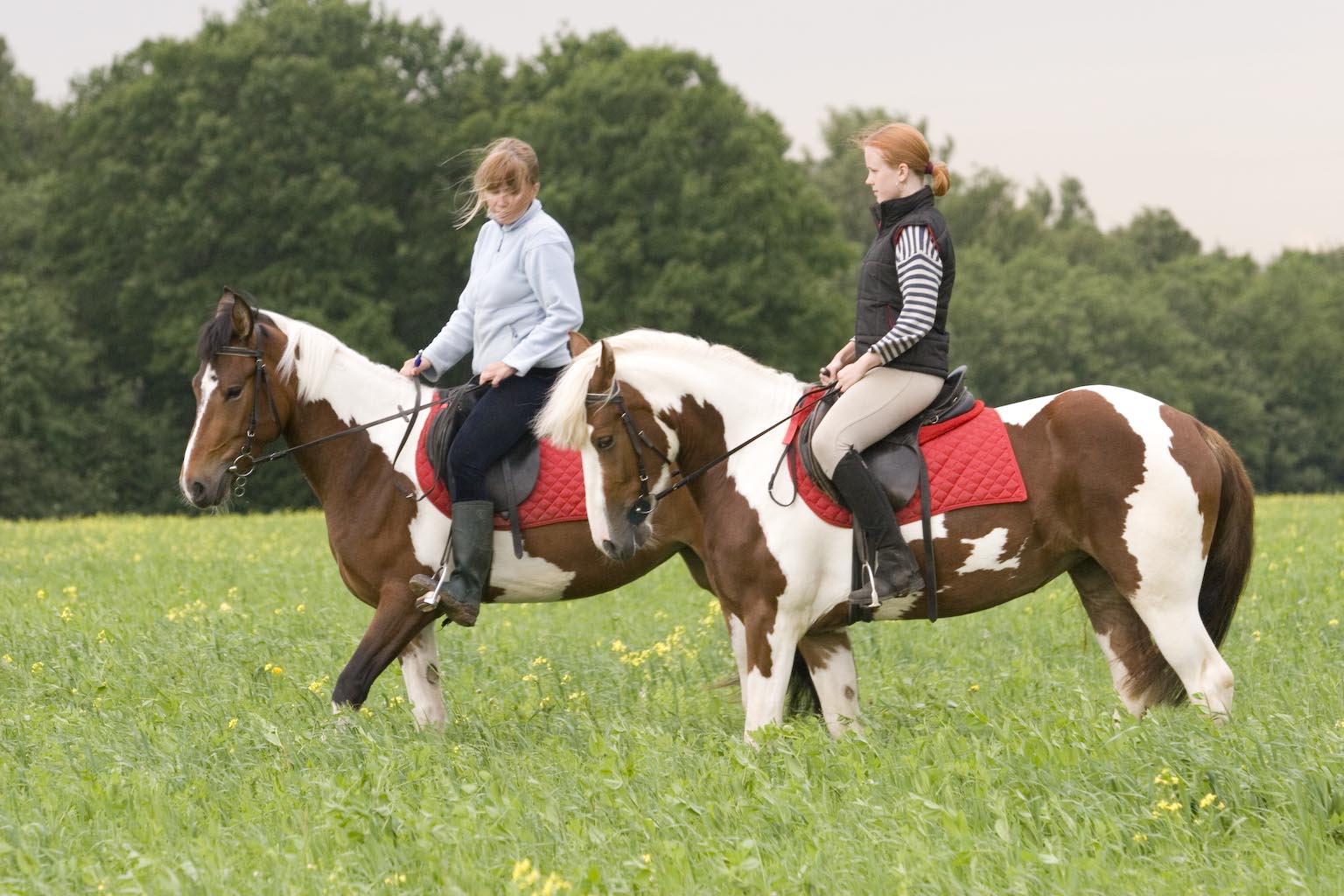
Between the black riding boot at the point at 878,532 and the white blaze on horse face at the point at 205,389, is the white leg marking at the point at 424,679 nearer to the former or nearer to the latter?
the white blaze on horse face at the point at 205,389

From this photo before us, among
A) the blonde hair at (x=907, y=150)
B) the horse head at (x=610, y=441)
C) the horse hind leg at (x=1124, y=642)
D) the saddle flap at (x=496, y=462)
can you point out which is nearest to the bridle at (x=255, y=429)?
the saddle flap at (x=496, y=462)

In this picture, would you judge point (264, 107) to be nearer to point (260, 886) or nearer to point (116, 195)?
point (116, 195)

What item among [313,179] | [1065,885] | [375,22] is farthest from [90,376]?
[1065,885]

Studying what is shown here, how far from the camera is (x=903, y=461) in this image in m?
6.73

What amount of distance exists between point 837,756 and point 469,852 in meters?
1.62

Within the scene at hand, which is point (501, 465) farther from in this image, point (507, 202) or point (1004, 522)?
point (1004, 522)

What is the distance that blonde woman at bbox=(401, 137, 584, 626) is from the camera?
7.34 meters

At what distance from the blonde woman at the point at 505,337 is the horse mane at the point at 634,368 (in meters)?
0.25

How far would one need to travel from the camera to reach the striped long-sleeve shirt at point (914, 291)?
21.3 ft

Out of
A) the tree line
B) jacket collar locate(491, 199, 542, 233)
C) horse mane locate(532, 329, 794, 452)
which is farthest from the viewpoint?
the tree line

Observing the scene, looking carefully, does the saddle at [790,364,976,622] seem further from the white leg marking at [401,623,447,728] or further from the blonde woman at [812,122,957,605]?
the white leg marking at [401,623,447,728]

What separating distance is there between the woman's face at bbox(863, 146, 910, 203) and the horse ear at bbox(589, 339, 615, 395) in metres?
1.36

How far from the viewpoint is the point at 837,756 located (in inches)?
235

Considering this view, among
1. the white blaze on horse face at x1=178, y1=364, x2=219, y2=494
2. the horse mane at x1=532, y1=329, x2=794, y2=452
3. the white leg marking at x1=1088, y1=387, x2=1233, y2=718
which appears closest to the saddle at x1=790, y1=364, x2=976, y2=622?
the horse mane at x1=532, y1=329, x2=794, y2=452
